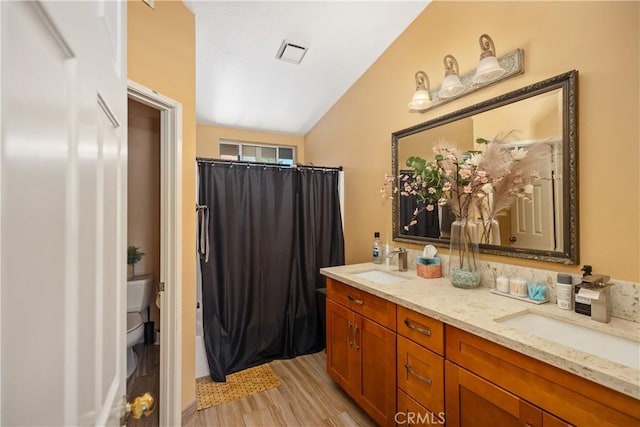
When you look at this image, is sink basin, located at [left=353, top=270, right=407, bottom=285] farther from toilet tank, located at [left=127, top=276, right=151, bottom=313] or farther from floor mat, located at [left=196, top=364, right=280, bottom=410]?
toilet tank, located at [left=127, top=276, right=151, bottom=313]

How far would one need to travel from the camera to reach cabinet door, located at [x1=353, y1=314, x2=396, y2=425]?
5.32ft

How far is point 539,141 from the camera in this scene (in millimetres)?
1521

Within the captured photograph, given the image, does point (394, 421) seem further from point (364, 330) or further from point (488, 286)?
point (488, 286)

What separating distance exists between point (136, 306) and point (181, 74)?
2090mm

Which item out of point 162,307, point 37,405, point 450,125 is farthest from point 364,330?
point 37,405

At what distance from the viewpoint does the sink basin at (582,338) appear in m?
1.07

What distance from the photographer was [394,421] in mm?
1589

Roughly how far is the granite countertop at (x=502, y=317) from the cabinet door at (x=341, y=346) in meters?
0.28

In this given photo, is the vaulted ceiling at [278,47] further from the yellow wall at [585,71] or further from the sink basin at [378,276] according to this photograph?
the sink basin at [378,276]

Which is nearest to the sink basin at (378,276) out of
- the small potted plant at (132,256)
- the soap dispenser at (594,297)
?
the soap dispenser at (594,297)

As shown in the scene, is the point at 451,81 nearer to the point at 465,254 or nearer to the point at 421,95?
the point at 421,95

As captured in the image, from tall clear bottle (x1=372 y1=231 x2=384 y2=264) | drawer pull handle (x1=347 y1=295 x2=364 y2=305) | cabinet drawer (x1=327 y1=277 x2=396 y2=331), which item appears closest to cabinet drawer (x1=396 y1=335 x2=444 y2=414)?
cabinet drawer (x1=327 y1=277 x2=396 y2=331)

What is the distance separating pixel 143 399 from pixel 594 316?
1667 millimetres

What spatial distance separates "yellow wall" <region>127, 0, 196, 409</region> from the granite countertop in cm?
105
